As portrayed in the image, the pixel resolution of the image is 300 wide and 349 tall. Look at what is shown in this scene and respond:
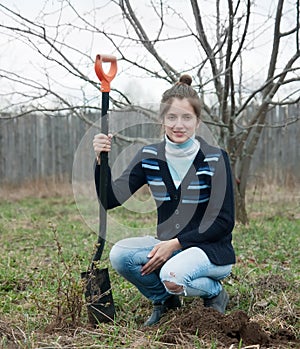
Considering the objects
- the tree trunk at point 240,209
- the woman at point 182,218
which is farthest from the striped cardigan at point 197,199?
the tree trunk at point 240,209

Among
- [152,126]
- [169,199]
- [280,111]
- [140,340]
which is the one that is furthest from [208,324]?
[280,111]

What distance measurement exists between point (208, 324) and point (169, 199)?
2.64 ft

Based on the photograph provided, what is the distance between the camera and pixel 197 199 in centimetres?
338

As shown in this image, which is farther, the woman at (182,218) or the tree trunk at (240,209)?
the tree trunk at (240,209)

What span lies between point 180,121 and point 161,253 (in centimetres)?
72

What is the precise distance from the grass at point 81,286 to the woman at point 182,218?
0.25 metres

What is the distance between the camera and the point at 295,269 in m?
4.88

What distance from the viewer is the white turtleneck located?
3.40m

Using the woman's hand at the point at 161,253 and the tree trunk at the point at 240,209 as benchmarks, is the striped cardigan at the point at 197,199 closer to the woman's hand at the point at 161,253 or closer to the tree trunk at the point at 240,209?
the woman's hand at the point at 161,253

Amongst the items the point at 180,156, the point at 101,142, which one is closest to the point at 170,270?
the point at 180,156

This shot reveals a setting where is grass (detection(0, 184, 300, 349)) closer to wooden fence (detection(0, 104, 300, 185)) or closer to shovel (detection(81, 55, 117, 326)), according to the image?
shovel (detection(81, 55, 117, 326))

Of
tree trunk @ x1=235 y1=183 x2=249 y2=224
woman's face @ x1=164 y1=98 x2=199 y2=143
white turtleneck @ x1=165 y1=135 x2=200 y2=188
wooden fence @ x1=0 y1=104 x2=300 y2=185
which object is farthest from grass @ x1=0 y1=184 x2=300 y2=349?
wooden fence @ x1=0 y1=104 x2=300 y2=185

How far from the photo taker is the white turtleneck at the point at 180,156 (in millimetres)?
3396

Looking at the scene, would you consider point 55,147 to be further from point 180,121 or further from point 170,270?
point 170,270
